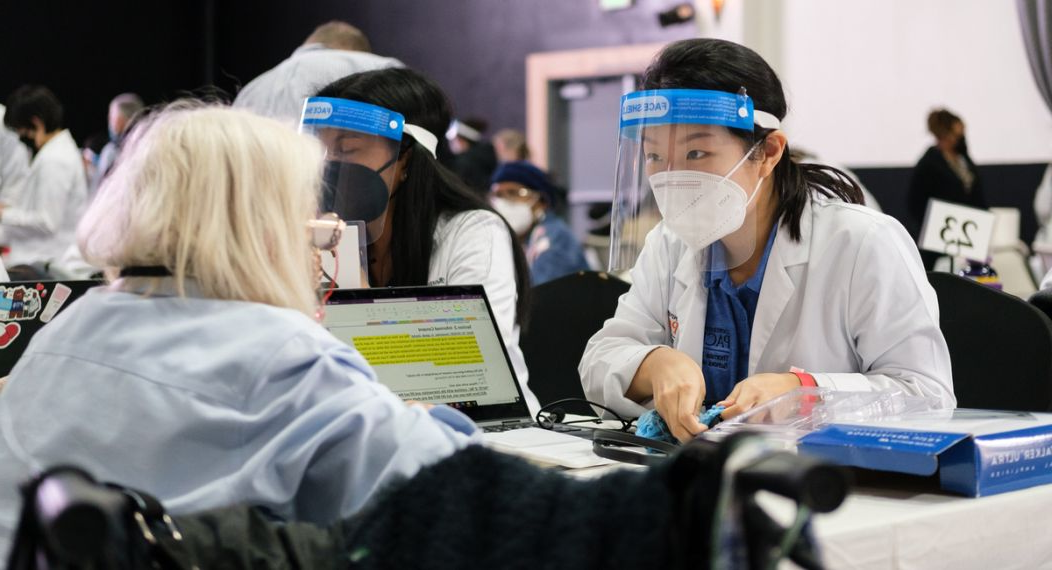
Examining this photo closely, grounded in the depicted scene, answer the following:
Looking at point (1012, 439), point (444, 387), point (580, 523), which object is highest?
point (580, 523)

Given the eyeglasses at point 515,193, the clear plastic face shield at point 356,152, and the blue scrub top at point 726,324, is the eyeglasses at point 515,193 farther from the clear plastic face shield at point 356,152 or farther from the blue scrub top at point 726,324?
the blue scrub top at point 726,324

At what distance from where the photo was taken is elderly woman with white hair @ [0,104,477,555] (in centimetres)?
120

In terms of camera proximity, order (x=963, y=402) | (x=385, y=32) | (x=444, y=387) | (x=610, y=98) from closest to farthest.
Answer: (x=444, y=387) < (x=963, y=402) < (x=610, y=98) < (x=385, y=32)

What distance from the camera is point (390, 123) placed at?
255 centimetres

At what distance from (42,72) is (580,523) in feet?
37.3

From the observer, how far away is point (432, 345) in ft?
7.06

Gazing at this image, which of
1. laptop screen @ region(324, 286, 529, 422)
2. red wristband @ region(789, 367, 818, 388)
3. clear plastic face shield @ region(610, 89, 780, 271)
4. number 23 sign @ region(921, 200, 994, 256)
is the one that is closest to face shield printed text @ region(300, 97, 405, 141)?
laptop screen @ region(324, 286, 529, 422)

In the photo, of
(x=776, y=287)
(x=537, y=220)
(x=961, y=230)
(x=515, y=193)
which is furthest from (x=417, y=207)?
(x=515, y=193)

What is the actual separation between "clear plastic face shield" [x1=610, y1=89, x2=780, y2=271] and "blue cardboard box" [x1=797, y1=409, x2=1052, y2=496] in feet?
1.91

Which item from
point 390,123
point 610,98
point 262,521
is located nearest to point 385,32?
point 610,98

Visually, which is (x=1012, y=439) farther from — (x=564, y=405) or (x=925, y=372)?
(x=564, y=405)

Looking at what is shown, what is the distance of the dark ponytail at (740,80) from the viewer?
2.03m

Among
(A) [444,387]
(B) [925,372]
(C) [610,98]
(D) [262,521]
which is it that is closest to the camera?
(D) [262,521]

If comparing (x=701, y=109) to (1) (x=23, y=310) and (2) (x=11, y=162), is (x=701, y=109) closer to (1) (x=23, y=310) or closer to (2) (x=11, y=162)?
(1) (x=23, y=310)
